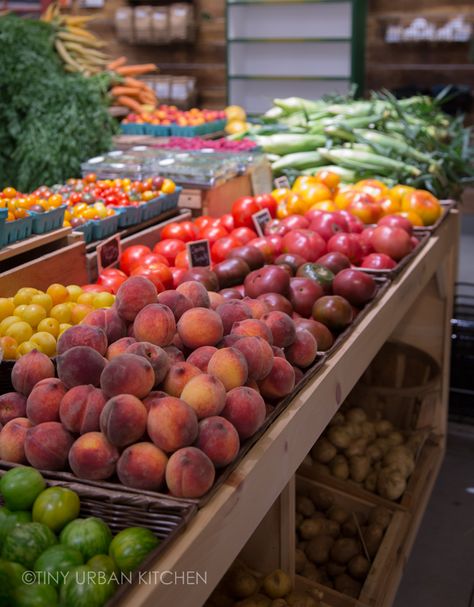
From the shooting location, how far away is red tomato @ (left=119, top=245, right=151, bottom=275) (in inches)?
90.9

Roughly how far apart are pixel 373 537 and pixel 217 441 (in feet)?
4.11

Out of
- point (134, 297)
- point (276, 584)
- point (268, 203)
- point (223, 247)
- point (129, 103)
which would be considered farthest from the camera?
point (129, 103)

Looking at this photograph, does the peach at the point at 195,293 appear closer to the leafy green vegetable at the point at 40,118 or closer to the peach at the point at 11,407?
the peach at the point at 11,407

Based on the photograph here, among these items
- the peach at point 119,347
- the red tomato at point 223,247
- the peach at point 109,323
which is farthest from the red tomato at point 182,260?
the peach at point 119,347

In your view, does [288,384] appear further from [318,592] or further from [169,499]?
[318,592]

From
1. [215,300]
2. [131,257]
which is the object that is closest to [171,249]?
[131,257]

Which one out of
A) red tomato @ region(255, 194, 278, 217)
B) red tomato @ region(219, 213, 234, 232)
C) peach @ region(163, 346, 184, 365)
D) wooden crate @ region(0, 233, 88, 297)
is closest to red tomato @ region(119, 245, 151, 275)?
wooden crate @ region(0, 233, 88, 297)

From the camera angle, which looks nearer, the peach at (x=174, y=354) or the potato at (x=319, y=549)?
the peach at (x=174, y=354)

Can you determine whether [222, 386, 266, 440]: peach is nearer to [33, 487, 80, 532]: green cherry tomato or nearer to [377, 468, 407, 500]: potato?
[33, 487, 80, 532]: green cherry tomato

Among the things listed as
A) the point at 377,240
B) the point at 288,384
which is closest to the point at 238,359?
the point at 288,384

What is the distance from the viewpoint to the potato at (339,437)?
246 centimetres

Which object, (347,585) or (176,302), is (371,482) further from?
(176,302)

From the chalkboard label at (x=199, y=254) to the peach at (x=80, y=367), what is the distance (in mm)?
960

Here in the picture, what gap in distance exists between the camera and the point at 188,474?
1114mm
